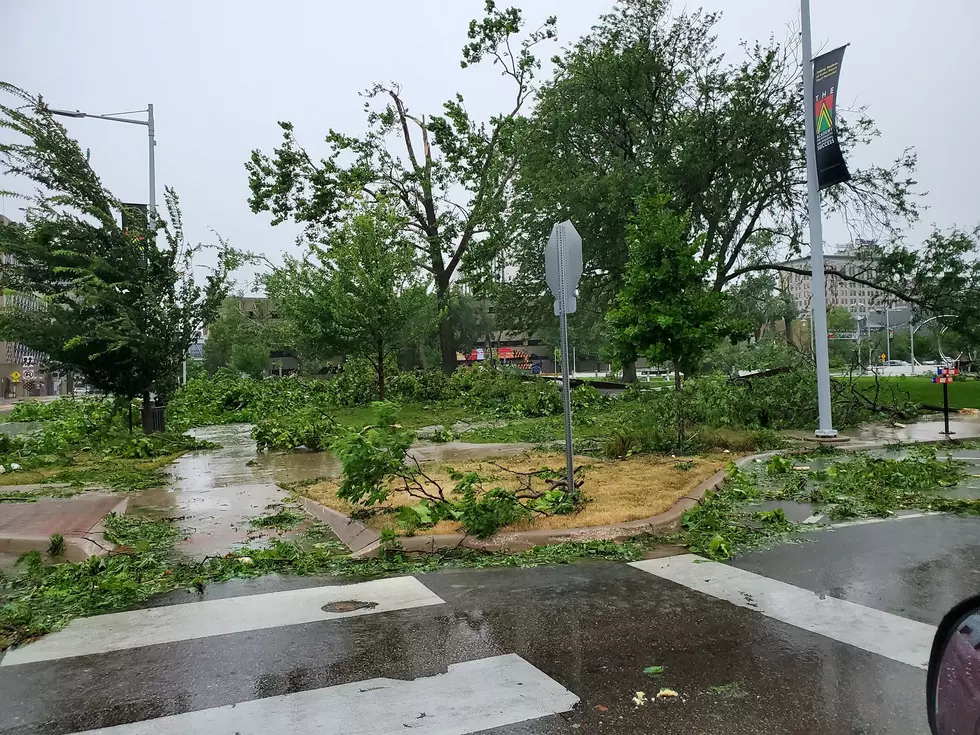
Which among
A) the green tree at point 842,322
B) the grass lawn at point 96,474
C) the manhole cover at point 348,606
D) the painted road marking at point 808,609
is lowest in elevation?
the manhole cover at point 348,606

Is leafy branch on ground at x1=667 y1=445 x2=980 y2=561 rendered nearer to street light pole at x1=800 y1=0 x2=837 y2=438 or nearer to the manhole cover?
street light pole at x1=800 y1=0 x2=837 y2=438

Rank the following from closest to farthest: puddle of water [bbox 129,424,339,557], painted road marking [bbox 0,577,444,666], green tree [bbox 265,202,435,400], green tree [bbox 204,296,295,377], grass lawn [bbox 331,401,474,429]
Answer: painted road marking [bbox 0,577,444,666] → puddle of water [bbox 129,424,339,557] → grass lawn [bbox 331,401,474,429] → green tree [bbox 265,202,435,400] → green tree [bbox 204,296,295,377]

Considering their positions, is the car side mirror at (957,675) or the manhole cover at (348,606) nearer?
the car side mirror at (957,675)

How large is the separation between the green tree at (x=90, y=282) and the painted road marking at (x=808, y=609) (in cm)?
1181

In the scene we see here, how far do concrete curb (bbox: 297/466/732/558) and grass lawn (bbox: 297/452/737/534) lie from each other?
0.42 ft

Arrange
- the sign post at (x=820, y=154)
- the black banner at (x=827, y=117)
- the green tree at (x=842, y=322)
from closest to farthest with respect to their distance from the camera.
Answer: the black banner at (x=827, y=117), the sign post at (x=820, y=154), the green tree at (x=842, y=322)

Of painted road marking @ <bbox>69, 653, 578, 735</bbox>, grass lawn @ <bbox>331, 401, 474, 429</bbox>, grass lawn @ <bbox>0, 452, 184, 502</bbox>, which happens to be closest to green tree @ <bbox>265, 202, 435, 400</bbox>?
grass lawn @ <bbox>331, 401, 474, 429</bbox>

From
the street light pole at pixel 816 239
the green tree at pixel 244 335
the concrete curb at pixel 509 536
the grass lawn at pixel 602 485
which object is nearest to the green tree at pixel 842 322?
the green tree at pixel 244 335

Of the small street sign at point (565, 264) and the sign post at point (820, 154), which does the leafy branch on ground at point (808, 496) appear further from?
the sign post at point (820, 154)

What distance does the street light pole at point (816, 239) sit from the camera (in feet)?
48.5

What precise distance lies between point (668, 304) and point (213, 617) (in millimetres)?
9721

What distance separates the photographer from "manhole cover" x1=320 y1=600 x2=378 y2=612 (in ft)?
17.4

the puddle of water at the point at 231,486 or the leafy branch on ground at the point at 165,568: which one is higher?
the puddle of water at the point at 231,486

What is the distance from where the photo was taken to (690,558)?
6.49 metres
